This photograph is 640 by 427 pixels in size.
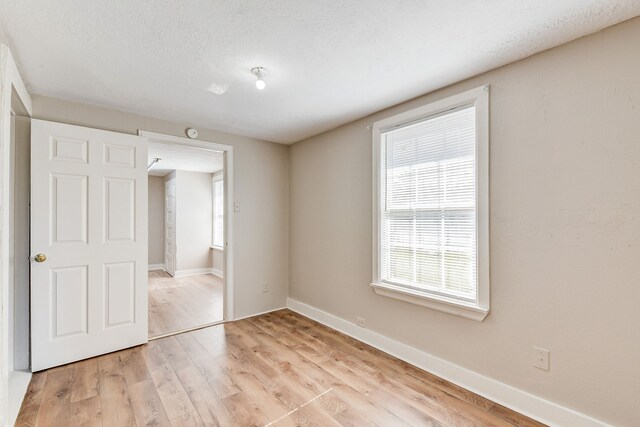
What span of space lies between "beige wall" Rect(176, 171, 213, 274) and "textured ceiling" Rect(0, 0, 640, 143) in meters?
4.00

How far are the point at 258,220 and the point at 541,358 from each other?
3.10 meters

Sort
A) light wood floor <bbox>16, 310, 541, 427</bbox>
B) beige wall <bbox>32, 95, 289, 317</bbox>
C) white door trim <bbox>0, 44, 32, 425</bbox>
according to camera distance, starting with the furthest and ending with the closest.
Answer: beige wall <bbox>32, 95, 289, 317</bbox> → light wood floor <bbox>16, 310, 541, 427</bbox> → white door trim <bbox>0, 44, 32, 425</bbox>

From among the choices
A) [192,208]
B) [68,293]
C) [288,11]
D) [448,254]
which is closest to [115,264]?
[68,293]

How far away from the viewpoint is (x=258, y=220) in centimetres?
389

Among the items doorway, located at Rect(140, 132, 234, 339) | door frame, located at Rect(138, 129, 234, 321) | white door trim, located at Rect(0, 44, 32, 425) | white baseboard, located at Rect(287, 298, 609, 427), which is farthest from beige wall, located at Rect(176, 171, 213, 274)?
white door trim, located at Rect(0, 44, 32, 425)

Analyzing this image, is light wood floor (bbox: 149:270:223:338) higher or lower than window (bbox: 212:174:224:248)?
lower

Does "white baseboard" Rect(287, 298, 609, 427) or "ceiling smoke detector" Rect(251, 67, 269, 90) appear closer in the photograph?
"white baseboard" Rect(287, 298, 609, 427)

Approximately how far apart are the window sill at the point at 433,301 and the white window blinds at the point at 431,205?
0.19 ft

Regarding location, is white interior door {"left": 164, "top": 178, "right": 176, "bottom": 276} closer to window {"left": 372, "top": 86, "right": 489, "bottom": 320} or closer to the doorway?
the doorway

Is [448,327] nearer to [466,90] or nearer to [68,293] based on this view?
[466,90]

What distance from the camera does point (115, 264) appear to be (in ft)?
9.18

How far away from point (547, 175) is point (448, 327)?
130 cm

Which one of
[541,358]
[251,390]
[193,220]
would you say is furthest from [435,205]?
[193,220]

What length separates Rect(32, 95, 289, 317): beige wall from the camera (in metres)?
3.70
